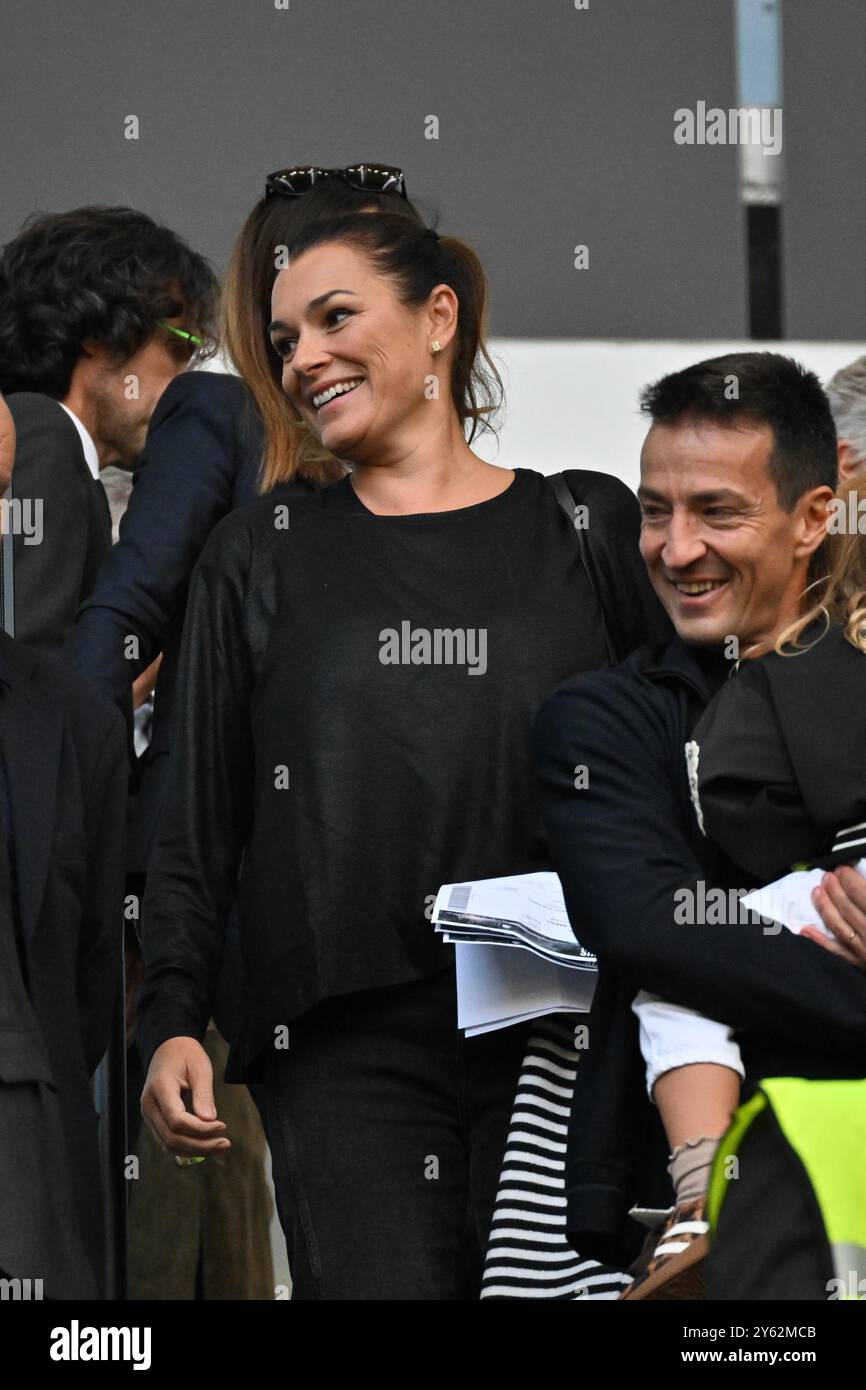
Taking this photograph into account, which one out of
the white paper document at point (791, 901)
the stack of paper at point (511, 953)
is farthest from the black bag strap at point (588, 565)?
the white paper document at point (791, 901)

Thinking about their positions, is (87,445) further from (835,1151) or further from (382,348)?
(835,1151)

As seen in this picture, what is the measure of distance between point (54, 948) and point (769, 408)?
1.16 metres

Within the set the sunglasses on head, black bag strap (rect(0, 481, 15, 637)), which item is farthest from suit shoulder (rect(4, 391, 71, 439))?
the sunglasses on head

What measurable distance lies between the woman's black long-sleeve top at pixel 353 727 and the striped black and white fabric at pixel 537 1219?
0.25 metres

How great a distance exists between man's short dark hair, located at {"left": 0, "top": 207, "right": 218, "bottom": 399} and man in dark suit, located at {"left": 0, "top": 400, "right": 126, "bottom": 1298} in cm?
105

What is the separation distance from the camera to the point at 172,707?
154 inches

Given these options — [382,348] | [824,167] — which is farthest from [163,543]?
[824,167]

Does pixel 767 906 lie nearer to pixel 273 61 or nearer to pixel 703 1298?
pixel 703 1298

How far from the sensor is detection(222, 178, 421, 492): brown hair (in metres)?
3.62

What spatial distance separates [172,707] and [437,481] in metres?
0.72

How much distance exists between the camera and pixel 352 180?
371 cm

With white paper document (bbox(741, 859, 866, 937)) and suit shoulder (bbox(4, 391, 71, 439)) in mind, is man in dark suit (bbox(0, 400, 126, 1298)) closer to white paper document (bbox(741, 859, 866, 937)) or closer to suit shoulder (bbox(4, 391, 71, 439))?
suit shoulder (bbox(4, 391, 71, 439))
